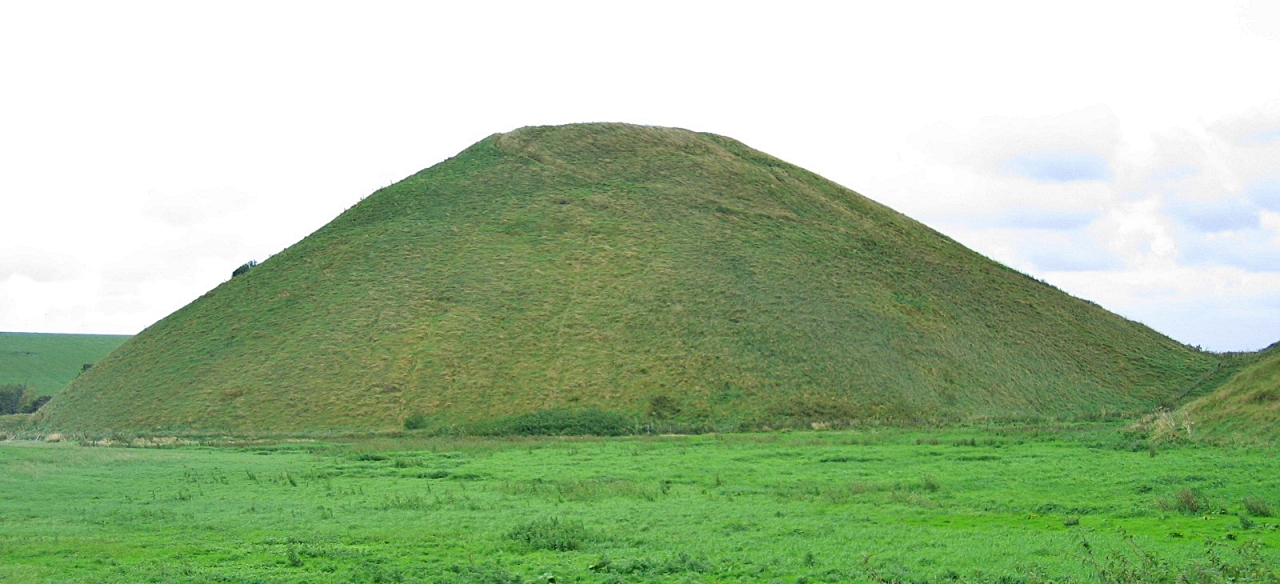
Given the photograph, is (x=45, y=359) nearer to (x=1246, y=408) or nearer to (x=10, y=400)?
(x=10, y=400)

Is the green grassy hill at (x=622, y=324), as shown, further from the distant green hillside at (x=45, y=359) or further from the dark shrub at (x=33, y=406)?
the distant green hillside at (x=45, y=359)

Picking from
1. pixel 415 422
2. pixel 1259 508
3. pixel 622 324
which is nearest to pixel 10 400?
pixel 415 422

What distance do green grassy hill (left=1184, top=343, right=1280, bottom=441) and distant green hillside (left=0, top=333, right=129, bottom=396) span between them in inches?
4737

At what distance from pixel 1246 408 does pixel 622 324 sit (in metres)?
38.6

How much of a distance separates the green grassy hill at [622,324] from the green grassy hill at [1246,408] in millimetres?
19937

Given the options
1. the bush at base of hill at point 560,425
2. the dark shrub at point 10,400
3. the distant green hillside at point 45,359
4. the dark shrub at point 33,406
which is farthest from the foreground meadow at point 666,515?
the distant green hillside at point 45,359

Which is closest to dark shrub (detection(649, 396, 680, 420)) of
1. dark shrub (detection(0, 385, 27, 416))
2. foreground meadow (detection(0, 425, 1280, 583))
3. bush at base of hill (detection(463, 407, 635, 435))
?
bush at base of hill (detection(463, 407, 635, 435))

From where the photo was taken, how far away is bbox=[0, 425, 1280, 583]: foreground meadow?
623 inches

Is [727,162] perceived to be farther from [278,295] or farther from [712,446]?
[712,446]

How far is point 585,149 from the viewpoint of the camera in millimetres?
91500

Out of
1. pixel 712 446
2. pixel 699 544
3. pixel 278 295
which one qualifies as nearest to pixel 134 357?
pixel 278 295

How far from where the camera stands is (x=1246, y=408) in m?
33.6

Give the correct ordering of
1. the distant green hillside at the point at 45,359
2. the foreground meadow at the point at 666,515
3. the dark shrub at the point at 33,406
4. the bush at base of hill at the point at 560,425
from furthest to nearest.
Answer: the distant green hillside at the point at 45,359, the dark shrub at the point at 33,406, the bush at base of hill at the point at 560,425, the foreground meadow at the point at 666,515

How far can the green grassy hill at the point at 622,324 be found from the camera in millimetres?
58438
